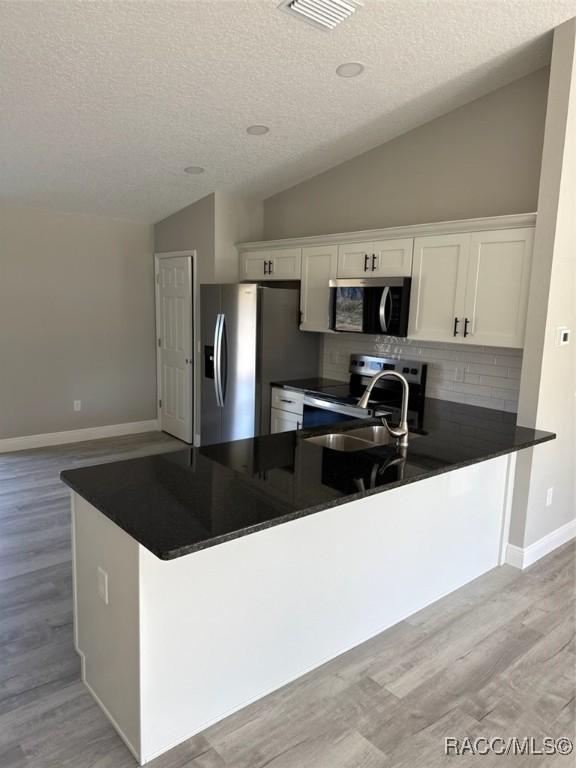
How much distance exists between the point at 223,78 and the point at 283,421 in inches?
101

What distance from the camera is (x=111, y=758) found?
5.78 ft

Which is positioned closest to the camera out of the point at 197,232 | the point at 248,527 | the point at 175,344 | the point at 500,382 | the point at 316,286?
the point at 248,527

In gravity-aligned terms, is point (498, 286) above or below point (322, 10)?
below

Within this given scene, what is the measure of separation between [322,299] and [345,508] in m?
2.43

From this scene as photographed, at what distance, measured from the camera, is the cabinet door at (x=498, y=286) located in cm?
304

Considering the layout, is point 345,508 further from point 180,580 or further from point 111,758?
point 111,758

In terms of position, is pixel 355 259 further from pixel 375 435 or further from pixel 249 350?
pixel 375 435

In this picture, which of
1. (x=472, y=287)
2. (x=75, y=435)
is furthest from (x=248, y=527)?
(x=75, y=435)

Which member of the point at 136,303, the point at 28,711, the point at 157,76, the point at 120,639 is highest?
the point at 157,76

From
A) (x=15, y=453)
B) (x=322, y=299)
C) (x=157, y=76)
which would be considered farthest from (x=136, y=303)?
(x=157, y=76)

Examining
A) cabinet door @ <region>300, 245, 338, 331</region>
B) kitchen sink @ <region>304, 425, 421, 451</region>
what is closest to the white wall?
kitchen sink @ <region>304, 425, 421, 451</region>

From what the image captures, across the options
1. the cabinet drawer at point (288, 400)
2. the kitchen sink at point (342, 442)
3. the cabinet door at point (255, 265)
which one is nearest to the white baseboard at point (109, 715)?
the kitchen sink at point (342, 442)

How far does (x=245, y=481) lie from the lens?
2.01 metres

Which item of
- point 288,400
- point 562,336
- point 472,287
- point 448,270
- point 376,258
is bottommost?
point 288,400
